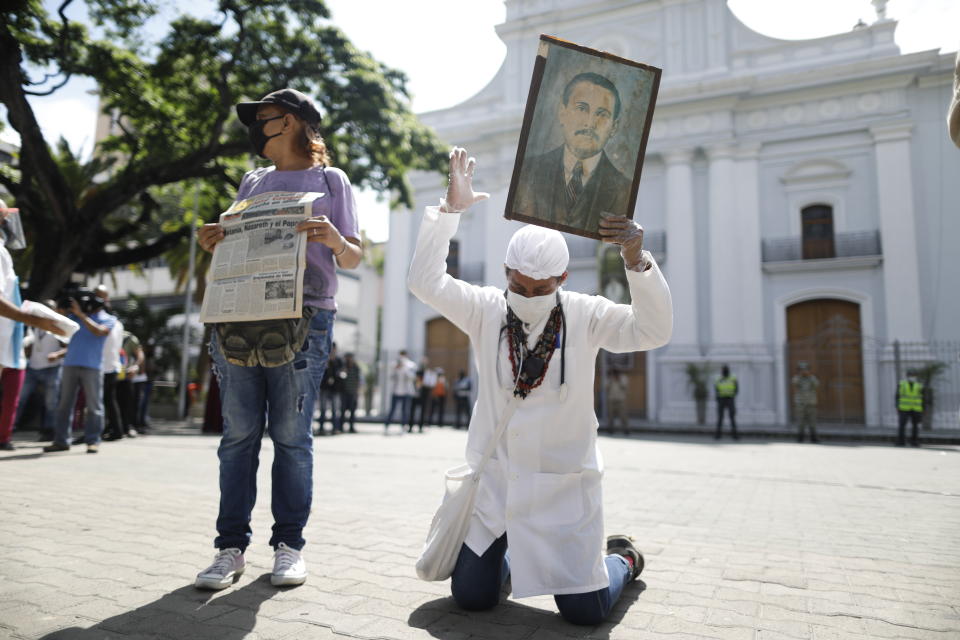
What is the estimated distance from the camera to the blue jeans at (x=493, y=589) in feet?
7.72

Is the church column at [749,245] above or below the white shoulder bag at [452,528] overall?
above

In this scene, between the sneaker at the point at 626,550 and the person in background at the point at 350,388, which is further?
the person in background at the point at 350,388

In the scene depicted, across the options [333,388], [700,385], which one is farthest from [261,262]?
[700,385]

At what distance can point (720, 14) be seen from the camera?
21734mm

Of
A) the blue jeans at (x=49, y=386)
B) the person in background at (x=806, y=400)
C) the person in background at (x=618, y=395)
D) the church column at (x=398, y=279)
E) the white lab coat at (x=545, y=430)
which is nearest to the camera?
the white lab coat at (x=545, y=430)

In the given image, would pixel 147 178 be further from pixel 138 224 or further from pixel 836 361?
pixel 836 361

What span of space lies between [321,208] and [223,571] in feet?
5.17

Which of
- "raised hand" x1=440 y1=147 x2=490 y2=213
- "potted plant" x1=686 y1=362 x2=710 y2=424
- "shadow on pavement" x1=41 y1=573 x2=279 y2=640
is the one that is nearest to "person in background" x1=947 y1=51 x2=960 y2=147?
"raised hand" x1=440 y1=147 x2=490 y2=213

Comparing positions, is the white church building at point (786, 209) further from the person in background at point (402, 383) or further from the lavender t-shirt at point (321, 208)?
the lavender t-shirt at point (321, 208)

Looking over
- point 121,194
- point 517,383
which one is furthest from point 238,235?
point 121,194

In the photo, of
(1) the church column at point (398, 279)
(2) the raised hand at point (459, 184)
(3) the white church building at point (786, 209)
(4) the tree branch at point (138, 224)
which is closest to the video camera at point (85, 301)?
(2) the raised hand at point (459, 184)

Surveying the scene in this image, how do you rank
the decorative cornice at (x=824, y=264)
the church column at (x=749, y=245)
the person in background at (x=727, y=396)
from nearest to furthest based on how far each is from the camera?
the person in background at (x=727, y=396)
the decorative cornice at (x=824, y=264)
the church column at (x=749, y=245)

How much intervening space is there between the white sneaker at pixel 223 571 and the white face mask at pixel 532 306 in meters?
1.57

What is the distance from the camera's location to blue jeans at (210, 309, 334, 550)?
2.79 m
